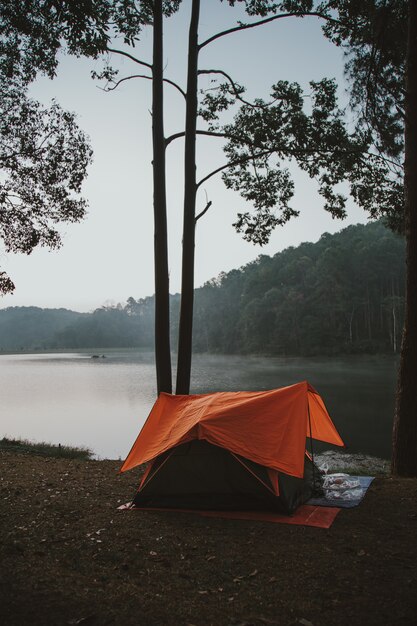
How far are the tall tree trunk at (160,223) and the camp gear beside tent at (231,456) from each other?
2794mm

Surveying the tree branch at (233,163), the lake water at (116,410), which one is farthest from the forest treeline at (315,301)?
the tree branch at (233,163)

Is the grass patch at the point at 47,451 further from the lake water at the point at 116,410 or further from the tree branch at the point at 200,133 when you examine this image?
the tree branch at the point at 200,133

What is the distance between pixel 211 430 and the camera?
18.0 ft

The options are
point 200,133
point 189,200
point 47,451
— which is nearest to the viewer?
point 189,200

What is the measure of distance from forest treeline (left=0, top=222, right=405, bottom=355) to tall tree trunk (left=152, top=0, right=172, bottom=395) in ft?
146

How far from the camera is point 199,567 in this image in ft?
13.0

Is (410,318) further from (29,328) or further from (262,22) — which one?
(29,328)

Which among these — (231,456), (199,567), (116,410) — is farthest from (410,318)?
(116,410)

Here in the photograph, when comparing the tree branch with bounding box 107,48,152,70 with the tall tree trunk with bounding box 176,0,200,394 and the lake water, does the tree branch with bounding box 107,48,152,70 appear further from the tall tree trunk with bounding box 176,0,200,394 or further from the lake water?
the lake water

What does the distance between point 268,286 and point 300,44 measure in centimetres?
6475

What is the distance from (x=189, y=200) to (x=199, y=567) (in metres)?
6.59

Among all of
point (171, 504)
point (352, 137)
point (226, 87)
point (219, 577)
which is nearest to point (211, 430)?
point (171, 504)

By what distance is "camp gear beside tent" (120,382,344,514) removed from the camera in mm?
5398

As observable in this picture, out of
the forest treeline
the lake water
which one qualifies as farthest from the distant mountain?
the lake water
